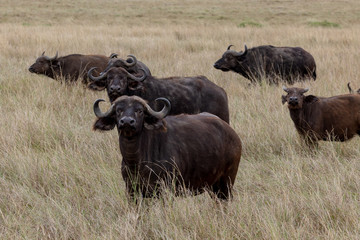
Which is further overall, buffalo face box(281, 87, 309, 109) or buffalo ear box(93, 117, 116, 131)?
buffalo face box(281, 87, 309, 109)

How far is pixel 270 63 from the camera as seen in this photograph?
1184cm

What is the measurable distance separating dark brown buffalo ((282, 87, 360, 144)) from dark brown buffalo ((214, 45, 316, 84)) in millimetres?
4633

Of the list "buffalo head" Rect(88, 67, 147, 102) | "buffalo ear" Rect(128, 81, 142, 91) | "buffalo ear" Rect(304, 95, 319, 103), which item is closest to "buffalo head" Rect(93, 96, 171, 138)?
"buffalo head" Rect(88, 67, 147, 102)

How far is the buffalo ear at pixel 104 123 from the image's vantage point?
13.7ft

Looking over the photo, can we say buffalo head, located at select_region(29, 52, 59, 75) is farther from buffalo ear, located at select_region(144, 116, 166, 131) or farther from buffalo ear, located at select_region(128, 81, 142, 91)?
buffalo ear, located at select_region(144, 116, 166, 131)

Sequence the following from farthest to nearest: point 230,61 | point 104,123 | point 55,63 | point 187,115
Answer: point 230,61
point 55,63
point 187,115
point 104,123

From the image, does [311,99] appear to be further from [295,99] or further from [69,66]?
[69,66]

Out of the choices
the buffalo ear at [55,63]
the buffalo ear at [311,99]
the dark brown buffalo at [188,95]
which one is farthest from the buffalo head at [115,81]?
the buffalo ear at [55,63]

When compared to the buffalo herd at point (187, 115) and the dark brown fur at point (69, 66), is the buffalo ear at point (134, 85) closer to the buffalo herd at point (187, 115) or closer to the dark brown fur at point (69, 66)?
the buffalo herd at point (187, 115)

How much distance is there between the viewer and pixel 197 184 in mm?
4363

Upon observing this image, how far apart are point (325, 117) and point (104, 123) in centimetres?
377

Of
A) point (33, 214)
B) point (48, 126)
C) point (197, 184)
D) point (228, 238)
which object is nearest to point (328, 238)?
point (228, 238)

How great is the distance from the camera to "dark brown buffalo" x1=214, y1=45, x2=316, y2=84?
457 inches

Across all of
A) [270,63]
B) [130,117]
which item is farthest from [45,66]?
[130,117]
